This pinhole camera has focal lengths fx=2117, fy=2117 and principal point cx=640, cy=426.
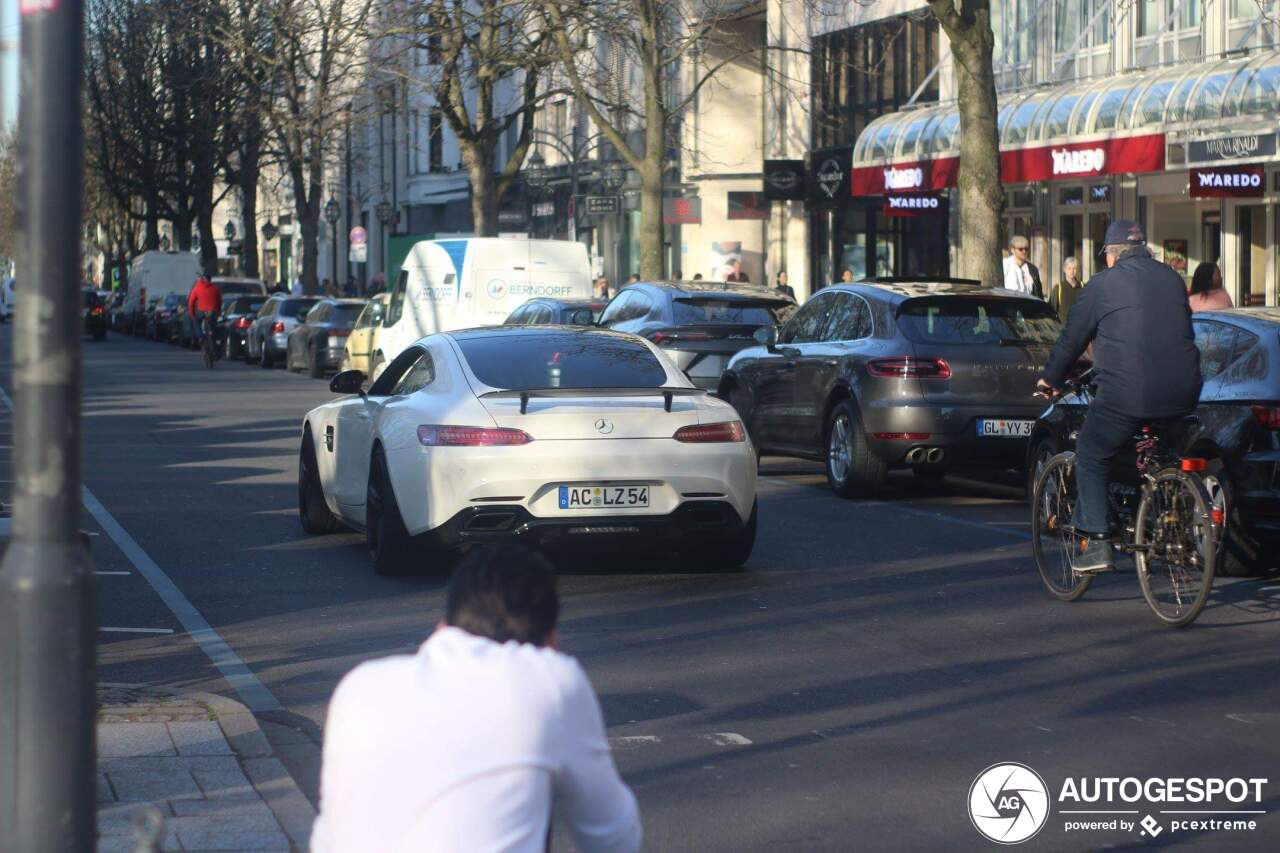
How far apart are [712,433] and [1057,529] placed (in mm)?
1851

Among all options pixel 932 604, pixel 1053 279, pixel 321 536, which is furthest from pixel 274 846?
pixel 1053 279

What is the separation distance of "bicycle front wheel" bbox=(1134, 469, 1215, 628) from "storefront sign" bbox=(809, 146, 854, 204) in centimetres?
3226

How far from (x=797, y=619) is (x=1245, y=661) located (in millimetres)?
2101

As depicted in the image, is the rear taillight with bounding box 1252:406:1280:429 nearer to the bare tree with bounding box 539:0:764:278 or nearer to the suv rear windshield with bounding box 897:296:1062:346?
the suv rear windshield with bounding box 897:296:1062:346

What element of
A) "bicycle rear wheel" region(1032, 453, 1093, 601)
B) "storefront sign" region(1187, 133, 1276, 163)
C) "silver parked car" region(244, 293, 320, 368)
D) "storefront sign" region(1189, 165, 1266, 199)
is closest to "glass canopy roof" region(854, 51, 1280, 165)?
"storefront sign" region(1187, 133, 1276, 163)

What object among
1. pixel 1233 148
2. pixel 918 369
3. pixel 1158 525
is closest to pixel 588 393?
pixel 1158 525

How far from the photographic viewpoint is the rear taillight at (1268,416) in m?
10.9

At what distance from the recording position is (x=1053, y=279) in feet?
114

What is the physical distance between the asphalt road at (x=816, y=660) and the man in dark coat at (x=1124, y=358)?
0.63m

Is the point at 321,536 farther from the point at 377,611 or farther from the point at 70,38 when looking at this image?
Answer: the point at 70,38

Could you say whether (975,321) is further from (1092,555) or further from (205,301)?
(205,301)

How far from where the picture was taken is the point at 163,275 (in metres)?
62.7

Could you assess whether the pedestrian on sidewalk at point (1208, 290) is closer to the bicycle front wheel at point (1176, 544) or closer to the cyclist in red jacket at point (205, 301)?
the bicycle front wheel at point (1176, 544)

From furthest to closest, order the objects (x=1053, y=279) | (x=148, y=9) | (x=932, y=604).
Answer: (x=148, y=9) < (x=1053, y=279) < (x=932, y=604)
